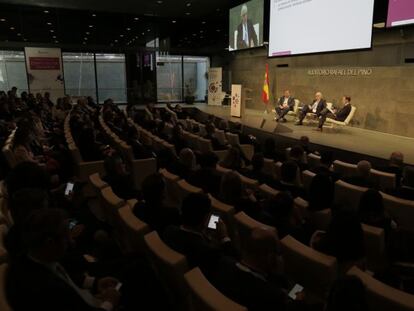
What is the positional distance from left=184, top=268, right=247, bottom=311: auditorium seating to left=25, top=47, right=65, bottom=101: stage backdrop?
14.2 meters

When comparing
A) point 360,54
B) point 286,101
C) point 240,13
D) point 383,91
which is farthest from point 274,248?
point 240,13

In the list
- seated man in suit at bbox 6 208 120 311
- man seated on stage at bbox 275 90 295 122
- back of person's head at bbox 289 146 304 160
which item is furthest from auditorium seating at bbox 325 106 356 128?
seated man in suit at bbox 6 208 120 311

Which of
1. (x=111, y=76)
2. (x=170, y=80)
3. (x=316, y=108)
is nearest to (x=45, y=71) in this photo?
(x=111, y=76)

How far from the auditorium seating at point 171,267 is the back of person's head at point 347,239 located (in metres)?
0.88

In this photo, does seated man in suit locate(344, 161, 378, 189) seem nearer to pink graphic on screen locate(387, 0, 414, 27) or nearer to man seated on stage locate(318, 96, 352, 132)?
pink graphic on screen locate(387, 0, 414, 27)

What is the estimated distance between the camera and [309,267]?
207cm

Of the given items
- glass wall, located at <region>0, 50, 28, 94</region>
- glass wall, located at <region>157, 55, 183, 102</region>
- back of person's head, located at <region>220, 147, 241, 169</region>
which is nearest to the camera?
back of person's head, located at <region>220, 147, 241, 169</region>

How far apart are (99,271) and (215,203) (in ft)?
3.83

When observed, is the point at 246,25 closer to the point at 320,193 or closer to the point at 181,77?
the point at 181,77

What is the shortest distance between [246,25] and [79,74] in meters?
8.73

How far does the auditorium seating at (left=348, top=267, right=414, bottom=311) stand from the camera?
1613mm

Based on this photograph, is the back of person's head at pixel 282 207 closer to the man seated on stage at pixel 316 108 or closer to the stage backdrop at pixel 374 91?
the stage backdrop at pixel 374 91

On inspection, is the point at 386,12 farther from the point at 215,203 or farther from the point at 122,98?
the point at 122,98

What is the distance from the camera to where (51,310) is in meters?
1.40
